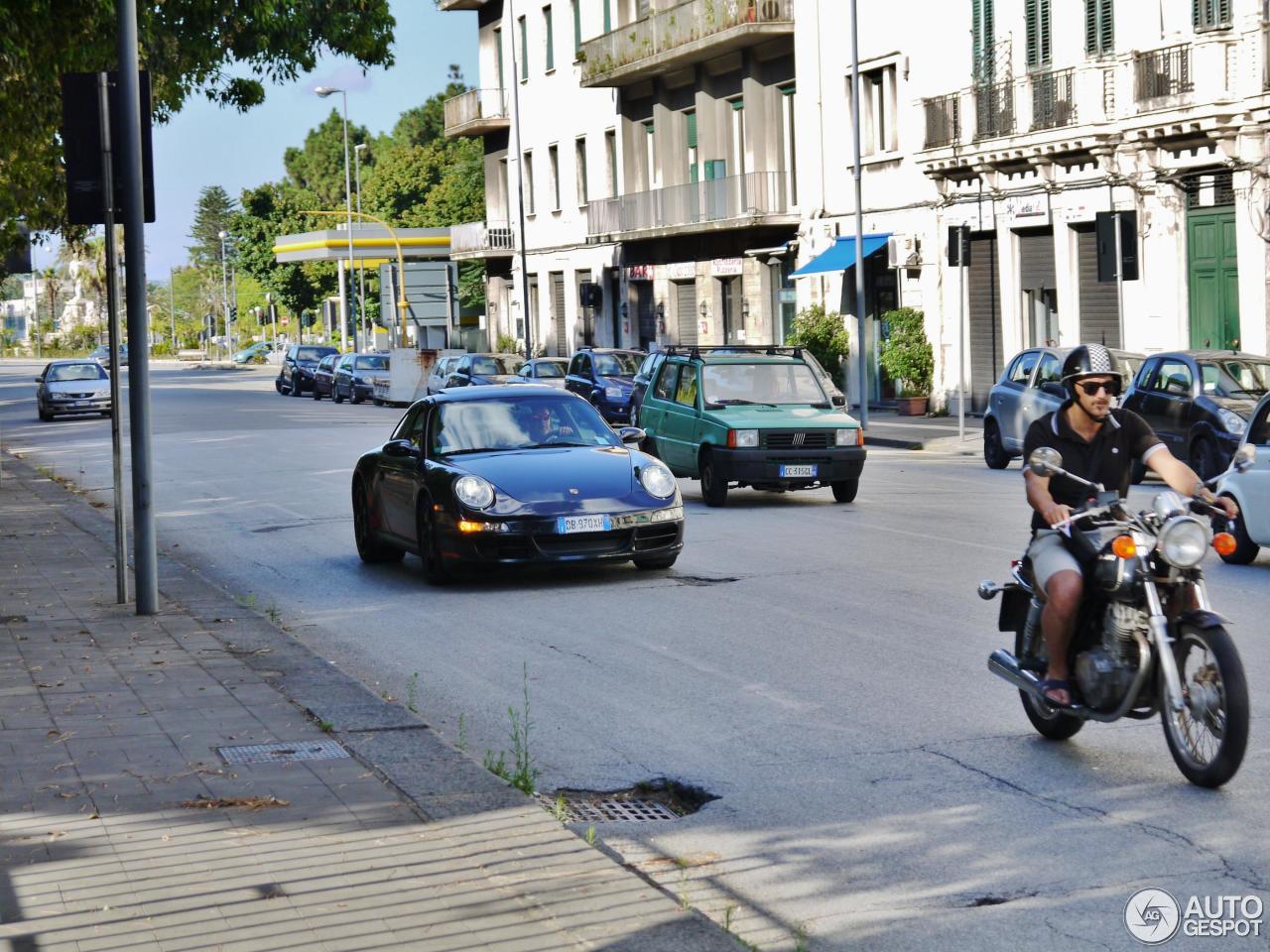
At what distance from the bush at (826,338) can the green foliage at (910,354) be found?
2339 millimetres

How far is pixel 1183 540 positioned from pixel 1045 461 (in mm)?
630

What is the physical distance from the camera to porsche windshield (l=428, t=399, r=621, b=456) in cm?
1475

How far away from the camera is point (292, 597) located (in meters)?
13.7

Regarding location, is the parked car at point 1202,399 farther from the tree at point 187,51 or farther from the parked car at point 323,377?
the parked car at point 323,377

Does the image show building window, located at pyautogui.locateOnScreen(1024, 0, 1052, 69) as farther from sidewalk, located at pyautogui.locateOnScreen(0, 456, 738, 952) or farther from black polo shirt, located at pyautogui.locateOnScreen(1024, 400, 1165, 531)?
black polo shirt, located at pyautogui.locateOnScreen(1024, 400, 1165, 531)

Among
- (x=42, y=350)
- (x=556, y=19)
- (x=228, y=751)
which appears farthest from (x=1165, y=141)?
(x=42, y=350)

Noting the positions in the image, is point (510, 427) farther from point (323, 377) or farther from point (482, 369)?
point (323, 377)

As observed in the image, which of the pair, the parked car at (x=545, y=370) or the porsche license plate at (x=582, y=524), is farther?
the parked car at (x=545, y=370)

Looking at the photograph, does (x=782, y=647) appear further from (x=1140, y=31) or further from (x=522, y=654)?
(x=1140, y=31)

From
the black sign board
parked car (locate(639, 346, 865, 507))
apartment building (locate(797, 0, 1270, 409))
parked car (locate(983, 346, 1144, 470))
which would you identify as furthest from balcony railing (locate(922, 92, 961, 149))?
the black sign board

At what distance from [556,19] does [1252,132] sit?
32.8 meters

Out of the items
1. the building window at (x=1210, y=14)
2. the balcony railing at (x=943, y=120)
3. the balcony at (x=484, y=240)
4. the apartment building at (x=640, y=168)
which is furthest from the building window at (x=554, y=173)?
the building window at (x=1210, y=14)

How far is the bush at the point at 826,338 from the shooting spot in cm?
4234

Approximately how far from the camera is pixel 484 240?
212 feet
